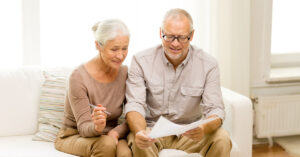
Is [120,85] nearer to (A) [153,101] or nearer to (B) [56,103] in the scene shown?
(A) [153,101]

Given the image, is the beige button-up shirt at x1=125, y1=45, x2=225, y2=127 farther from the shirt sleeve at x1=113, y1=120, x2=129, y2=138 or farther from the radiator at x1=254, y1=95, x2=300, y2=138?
the radiator at x1=254, y1=95, x2=300, y2=138

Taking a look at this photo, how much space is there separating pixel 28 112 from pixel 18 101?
0.09 m

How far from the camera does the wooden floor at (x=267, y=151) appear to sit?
3469mm

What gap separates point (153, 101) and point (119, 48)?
43 cm

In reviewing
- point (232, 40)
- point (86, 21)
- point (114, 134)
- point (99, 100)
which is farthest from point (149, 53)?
point (232, 40)

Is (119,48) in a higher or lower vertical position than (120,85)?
higher

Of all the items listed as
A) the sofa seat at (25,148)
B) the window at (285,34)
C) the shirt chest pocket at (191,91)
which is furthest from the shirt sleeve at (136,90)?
the window at (285,34)

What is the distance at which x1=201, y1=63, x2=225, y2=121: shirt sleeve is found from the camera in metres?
2.44

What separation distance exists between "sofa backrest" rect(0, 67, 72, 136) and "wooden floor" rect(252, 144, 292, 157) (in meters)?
1.80

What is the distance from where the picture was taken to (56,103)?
104 inches

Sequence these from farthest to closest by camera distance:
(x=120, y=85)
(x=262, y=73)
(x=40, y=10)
A: (x=262, y=73) < (x=40, y=10) < (x=120, y=85)

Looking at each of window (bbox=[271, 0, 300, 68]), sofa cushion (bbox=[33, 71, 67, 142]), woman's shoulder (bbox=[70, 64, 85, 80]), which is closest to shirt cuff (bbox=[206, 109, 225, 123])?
woman's shoulder (bbox=[70, 64, 85, 80])

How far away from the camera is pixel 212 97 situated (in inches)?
97.3

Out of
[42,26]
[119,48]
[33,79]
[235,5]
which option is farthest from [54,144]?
[235,5]
